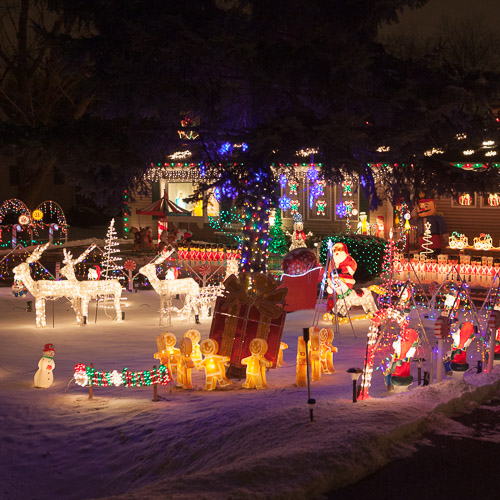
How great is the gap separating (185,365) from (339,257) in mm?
5782

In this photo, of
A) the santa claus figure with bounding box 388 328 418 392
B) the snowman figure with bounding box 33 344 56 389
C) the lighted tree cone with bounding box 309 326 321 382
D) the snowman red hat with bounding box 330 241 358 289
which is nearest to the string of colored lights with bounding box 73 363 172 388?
the snowman figure with bounding box 33 344 56 389

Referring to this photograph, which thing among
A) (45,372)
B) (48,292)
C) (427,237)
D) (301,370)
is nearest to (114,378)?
(45,372)

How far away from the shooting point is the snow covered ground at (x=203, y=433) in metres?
5.88

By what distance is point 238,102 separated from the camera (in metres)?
13.9

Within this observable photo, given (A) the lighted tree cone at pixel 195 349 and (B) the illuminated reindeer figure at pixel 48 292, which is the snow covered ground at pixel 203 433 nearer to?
(A) the lighted tree cone at pixel 195 349

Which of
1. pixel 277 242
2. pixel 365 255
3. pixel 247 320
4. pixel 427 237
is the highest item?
pixel 427 237

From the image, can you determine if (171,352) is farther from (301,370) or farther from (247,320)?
(301,370)

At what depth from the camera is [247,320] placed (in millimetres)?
10766

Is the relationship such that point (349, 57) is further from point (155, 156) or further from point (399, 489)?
point (399, 489)

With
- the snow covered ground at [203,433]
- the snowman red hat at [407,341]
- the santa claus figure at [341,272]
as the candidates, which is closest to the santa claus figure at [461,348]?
the snow covered ground at [203,433]

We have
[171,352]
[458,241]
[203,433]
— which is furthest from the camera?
[458,241]

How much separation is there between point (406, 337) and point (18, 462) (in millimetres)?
4710

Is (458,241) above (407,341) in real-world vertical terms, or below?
above

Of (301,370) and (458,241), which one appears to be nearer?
(301,370)
